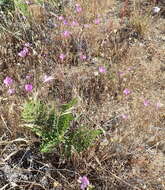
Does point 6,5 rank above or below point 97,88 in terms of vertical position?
above

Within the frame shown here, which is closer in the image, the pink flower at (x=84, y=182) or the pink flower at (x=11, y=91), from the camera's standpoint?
the pink flower at (x=84, y=182)

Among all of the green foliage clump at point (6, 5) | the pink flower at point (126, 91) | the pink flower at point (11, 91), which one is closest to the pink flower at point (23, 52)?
the pink flower at point (11, 91)

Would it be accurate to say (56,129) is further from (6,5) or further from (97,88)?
(6,5)

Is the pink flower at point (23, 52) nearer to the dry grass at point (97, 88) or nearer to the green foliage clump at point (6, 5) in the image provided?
the dry grass at point (97, 88)

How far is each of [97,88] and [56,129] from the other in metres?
0.72

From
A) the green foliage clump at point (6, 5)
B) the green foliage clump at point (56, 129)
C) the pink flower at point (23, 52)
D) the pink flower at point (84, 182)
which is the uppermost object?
the green foliage clump at point (6, 5)

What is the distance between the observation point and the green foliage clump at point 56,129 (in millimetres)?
2525

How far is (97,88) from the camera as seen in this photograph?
3.18 metres

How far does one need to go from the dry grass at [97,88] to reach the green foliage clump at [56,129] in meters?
0.08

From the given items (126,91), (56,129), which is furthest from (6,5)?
(56,129)

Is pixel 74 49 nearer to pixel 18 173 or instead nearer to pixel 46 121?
pixel 46 121

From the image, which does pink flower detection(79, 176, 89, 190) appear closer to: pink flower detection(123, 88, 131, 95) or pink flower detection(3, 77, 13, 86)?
pink flower detection(123, 88, 131, 95)

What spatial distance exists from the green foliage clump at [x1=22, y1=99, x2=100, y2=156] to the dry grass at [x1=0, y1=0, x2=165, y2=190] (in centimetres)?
8

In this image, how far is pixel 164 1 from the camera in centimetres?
421
